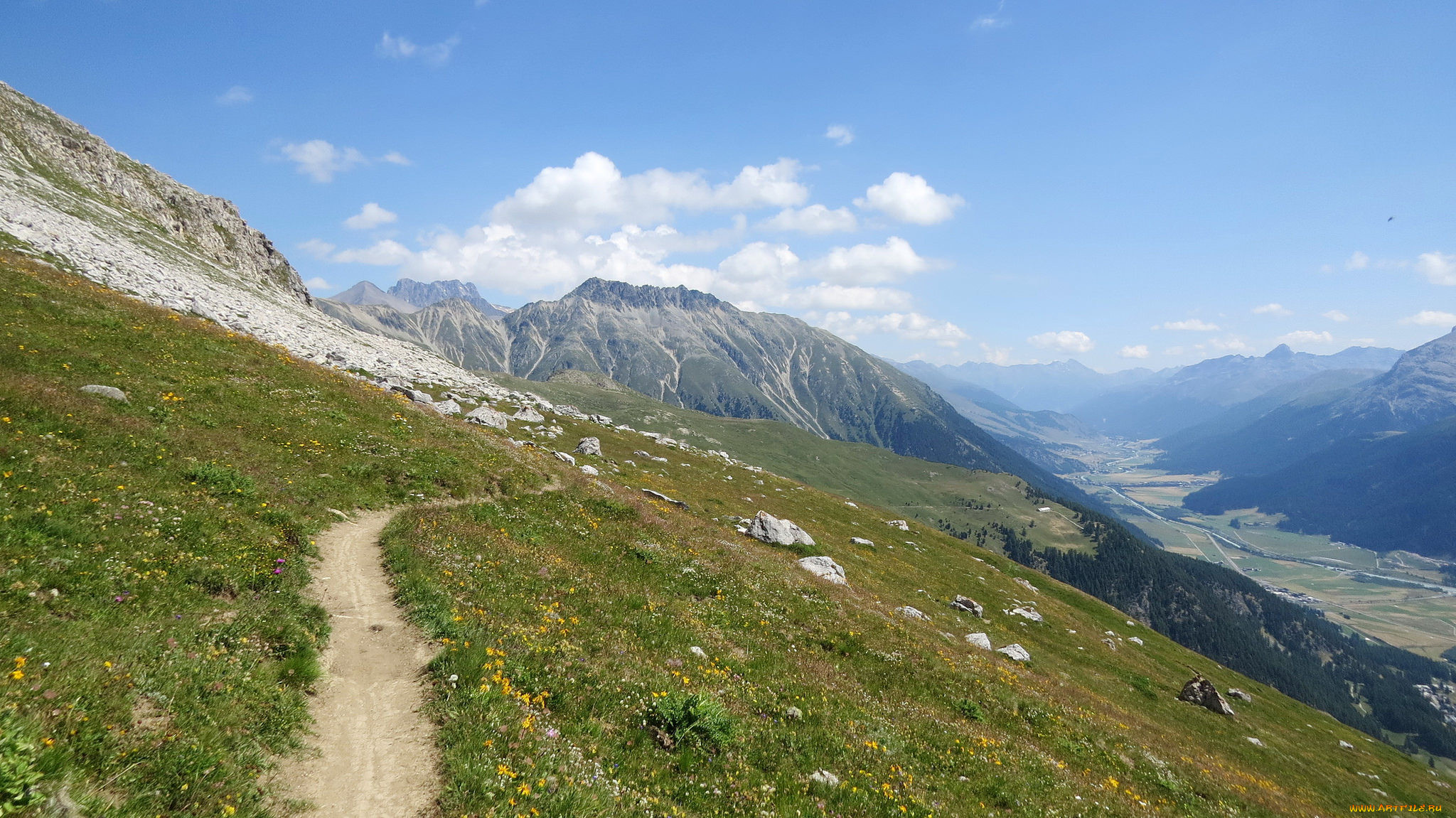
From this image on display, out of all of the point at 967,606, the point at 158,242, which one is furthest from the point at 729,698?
the point at 158,242

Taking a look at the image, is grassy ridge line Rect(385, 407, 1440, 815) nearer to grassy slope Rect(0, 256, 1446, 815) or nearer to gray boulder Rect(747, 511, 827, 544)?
grassy slope Rect(0, 256, 1446, 815)

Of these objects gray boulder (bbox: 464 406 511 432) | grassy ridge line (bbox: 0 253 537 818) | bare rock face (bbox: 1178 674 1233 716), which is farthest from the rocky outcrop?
bare rock face (bbox: 1178 674 1233 716)

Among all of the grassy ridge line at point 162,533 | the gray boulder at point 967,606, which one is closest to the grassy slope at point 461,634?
the grassy ridge line at point 162,533

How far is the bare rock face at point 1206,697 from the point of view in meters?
36.9

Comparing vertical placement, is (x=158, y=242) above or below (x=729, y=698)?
above

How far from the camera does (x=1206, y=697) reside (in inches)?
1469

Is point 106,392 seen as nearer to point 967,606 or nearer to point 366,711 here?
point 366,711

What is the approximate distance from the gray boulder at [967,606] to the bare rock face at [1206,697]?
1402 centimetres

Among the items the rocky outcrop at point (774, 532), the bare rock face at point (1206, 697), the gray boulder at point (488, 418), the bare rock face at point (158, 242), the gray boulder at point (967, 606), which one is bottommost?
the bare rock face at point (1206, 697)

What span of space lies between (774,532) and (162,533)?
→ 99.4ft

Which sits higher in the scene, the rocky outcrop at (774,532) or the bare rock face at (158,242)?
the bare rock face at (158,242)

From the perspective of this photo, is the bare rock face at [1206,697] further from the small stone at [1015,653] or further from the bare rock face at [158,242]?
the bare rock face at [158,242]

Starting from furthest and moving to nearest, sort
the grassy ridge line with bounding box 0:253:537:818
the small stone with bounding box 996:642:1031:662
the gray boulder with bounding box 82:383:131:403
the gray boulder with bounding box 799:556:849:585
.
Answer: the small stone with bounding box 996:642:1031:662 → the gray boulder with bounding box 799:556:849:585 → the gray boulder with bounding box 82:383:131:403 → the grassy ridge line with bounding box 0:253:537:818

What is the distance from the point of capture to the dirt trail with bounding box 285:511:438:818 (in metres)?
7.78
